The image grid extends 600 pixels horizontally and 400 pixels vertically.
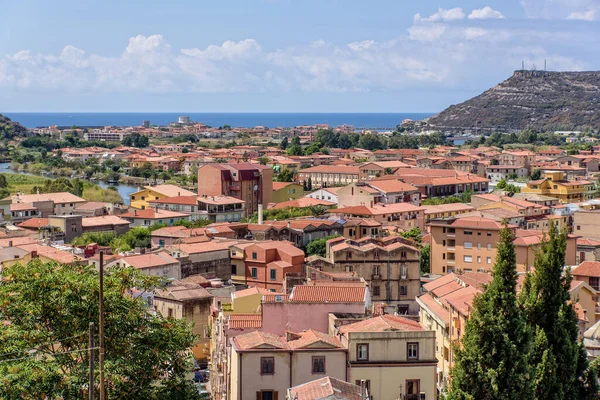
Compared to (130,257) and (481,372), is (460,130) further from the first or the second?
(481,372)

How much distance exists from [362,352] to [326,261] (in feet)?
46.2

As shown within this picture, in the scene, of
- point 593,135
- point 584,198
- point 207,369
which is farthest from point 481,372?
point 593,135

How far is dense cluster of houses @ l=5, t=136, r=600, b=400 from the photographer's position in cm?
1581

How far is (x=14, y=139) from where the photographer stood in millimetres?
128125

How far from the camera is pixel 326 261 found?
29859 mm

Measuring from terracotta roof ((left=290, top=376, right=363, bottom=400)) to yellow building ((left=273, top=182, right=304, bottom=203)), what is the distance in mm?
47437

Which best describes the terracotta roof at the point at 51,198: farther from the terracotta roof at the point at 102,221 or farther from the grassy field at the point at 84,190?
the grassy field at the point at 84,190

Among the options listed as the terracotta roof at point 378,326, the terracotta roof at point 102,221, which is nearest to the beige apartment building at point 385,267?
the terracotta roof at point 378,326

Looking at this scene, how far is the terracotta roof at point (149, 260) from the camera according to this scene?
93.0ft

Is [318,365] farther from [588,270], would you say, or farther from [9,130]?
[9,130]

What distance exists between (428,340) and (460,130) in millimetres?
158378

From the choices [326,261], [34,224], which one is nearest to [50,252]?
[326,261]

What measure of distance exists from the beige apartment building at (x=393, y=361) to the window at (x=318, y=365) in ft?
1.82

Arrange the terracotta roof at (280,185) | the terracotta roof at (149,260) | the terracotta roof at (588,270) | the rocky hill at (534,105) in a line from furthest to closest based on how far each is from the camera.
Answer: the rocky hill at (534,105) < the terracotta roof at (280,185) < the terracotta roof at (149,260) < the terracotta roof at (588,270)
